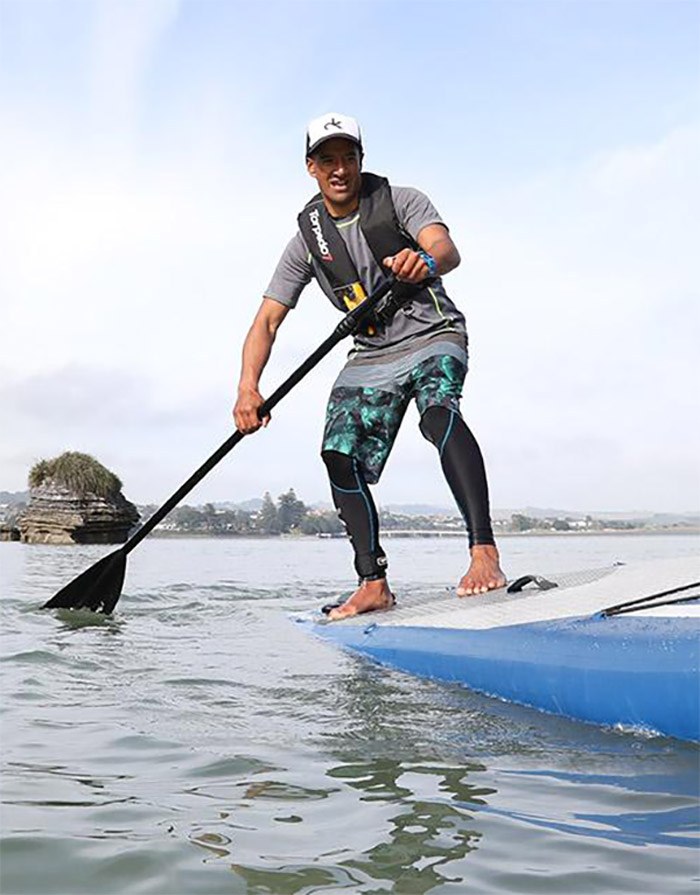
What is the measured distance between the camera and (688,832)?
6.09 ft

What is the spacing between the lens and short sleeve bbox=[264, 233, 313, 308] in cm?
492

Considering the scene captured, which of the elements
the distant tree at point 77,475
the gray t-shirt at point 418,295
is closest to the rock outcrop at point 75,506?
the distant tree at point 77,475

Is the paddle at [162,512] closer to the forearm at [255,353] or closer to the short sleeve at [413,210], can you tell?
the forearm at [255,353]

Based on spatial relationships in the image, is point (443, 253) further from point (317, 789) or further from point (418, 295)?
point (317, 789)

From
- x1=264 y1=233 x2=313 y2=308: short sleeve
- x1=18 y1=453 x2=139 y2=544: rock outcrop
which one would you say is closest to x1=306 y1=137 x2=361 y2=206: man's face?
x1=264 y1=233 x2=313 y2=308: short sleeve

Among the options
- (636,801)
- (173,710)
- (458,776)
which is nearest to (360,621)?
(173,710)

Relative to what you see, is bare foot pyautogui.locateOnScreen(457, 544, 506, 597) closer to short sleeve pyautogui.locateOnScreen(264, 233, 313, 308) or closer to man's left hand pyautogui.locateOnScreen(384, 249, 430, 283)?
man's left hand pyautogui.locateOnScreen(384, 249, 430, 283)

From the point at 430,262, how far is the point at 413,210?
0.42 meters

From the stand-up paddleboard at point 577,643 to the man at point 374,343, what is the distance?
41 centimetres

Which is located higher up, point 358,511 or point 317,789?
point 358,511

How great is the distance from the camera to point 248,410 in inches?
189

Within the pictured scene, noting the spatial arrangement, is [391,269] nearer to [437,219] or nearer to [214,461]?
[437,219]

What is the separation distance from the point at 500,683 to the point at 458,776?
1.00 metres

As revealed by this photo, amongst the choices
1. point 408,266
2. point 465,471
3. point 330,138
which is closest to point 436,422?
point 465,471
